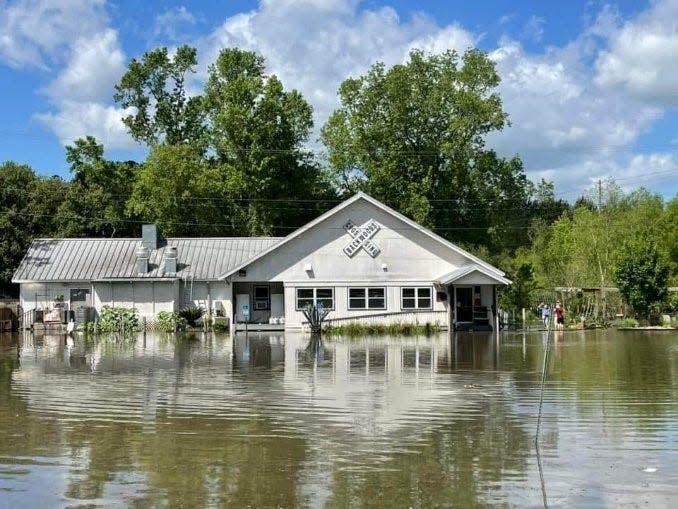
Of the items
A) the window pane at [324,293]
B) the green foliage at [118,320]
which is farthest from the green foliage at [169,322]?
the window pane at [324,293]

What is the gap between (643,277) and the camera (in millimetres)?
38562

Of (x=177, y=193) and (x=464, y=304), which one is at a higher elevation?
(x=177, y=193)

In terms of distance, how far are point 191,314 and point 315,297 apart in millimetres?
6183

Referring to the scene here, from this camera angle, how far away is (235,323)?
124ft

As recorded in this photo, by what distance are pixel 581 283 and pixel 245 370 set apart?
35365 mm

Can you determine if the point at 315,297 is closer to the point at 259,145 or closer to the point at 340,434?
the point at 259,145

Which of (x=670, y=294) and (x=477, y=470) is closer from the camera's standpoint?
(x=477, y=470)

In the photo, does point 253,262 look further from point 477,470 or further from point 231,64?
point 477,470

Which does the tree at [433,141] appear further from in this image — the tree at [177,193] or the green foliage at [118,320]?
the green foliage at [118,320]

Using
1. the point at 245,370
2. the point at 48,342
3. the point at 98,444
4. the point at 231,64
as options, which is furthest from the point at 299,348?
the point at 231,64

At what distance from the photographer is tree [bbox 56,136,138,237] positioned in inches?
2025

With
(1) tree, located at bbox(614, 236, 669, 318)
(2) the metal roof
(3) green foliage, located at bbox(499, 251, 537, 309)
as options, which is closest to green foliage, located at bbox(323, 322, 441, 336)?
(2) the metal roof

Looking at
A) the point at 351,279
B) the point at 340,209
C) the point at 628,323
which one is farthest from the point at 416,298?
the point at 628,323

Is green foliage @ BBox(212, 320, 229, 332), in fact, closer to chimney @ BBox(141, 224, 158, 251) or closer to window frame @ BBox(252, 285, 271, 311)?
window frame @ BBox(252, 285, 271, 311)
